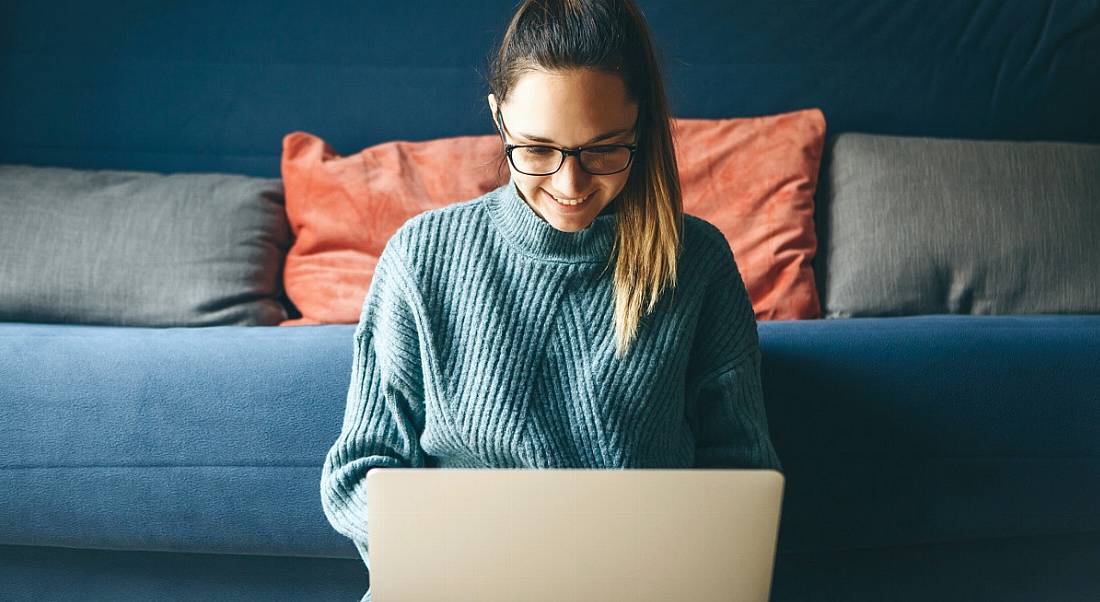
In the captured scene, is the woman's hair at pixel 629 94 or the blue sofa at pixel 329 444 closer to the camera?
the woman's hair at pixel 629 94

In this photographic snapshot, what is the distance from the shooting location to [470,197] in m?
1.52

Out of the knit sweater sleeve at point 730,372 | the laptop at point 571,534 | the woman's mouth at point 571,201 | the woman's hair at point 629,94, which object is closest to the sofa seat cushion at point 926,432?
the knit sweater sleeve at point 730,372

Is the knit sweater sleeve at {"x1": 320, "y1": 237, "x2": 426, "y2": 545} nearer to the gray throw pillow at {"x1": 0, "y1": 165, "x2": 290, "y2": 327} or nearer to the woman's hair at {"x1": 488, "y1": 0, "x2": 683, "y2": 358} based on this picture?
the woman's hair at {"x1": 488, "y1": 0, "x2": 683, "y2": 358}

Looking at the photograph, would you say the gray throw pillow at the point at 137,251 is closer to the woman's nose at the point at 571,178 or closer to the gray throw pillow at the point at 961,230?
the woman's nose at the point at 571,178

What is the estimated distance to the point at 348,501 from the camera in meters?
0.89

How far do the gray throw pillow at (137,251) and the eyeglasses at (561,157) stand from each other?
0.82 metres

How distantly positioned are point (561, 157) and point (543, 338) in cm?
21

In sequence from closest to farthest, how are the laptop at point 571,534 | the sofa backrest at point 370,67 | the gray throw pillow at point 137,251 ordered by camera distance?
1. the laptop at point 571,534
2. the gray throw pillow at point 137,251
3. the sofa backrest at point 370,67

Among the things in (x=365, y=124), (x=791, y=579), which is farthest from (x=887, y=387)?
(x=365, y=124)

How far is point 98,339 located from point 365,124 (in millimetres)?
700

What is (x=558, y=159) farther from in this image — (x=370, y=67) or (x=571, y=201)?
(x=370, y=67)

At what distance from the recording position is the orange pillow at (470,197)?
4.89 ft

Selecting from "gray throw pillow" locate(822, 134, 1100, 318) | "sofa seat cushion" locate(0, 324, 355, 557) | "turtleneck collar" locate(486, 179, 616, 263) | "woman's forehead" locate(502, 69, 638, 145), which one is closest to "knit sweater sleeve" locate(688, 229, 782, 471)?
"turtleneck collar" locate(486, 179, 616, 263)

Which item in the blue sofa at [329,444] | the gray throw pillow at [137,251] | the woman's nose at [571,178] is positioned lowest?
the blue sofa at [329,444]
